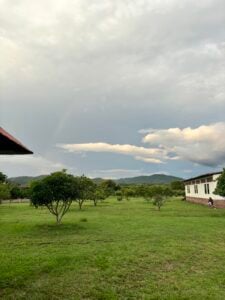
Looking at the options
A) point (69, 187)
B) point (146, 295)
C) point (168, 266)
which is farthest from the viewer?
point (69, 187)

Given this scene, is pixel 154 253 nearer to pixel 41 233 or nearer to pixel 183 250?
pixel 183 250

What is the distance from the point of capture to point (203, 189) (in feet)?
148

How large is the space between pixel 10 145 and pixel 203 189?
4115 centimetres

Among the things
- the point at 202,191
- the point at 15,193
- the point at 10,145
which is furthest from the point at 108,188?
the point at 10,145

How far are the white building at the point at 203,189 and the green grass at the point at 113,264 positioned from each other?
72.6 ft

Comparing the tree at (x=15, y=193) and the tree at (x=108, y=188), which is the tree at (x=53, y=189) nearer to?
the tree at (x=108, y=188)

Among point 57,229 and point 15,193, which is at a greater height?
point 15,193

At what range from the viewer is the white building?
125 feet

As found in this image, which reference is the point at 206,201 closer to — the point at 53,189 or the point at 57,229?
the point at 53,189

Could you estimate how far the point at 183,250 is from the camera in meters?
12.0

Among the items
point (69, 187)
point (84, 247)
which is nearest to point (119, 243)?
point (84, 247)

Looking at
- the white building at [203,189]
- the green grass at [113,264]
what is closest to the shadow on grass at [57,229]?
the green grass at [113,264]

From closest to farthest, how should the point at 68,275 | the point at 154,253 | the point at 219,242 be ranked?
the point at 68,275, the point at 154,253, the point at 219,242

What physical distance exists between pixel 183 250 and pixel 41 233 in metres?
7.28
